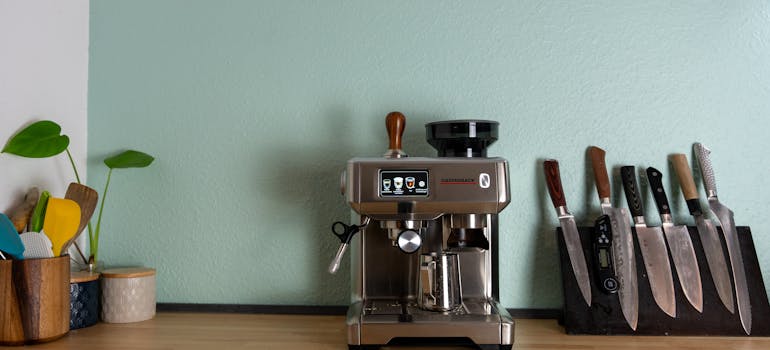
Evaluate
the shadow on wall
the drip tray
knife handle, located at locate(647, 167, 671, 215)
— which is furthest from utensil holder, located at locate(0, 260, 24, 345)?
knife handle, located at locate(647, 167, 671, 215)

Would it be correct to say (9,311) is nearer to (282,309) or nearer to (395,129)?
(282,309)

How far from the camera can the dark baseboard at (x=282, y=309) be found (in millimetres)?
1382

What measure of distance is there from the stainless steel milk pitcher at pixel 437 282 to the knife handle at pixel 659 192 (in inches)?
18.7

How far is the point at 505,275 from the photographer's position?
4.57 feet

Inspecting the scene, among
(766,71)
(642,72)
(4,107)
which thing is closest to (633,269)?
(642,72)

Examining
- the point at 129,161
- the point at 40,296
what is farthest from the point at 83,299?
the point at 129,161

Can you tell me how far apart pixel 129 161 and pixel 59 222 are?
218mm

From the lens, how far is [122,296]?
1.31 m

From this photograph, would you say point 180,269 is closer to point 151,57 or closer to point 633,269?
point 151,57

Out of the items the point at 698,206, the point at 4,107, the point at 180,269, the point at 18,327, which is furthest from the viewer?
the point at 180,269

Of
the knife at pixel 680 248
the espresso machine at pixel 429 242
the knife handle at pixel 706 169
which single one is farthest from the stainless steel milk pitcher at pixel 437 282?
the knife handle at pixel 706 169

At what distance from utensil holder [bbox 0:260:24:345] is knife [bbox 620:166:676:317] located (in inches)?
46.1

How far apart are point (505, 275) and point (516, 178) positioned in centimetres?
21

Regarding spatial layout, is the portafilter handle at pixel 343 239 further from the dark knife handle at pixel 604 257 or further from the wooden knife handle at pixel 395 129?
the dark knife handle at pixel 604 257
